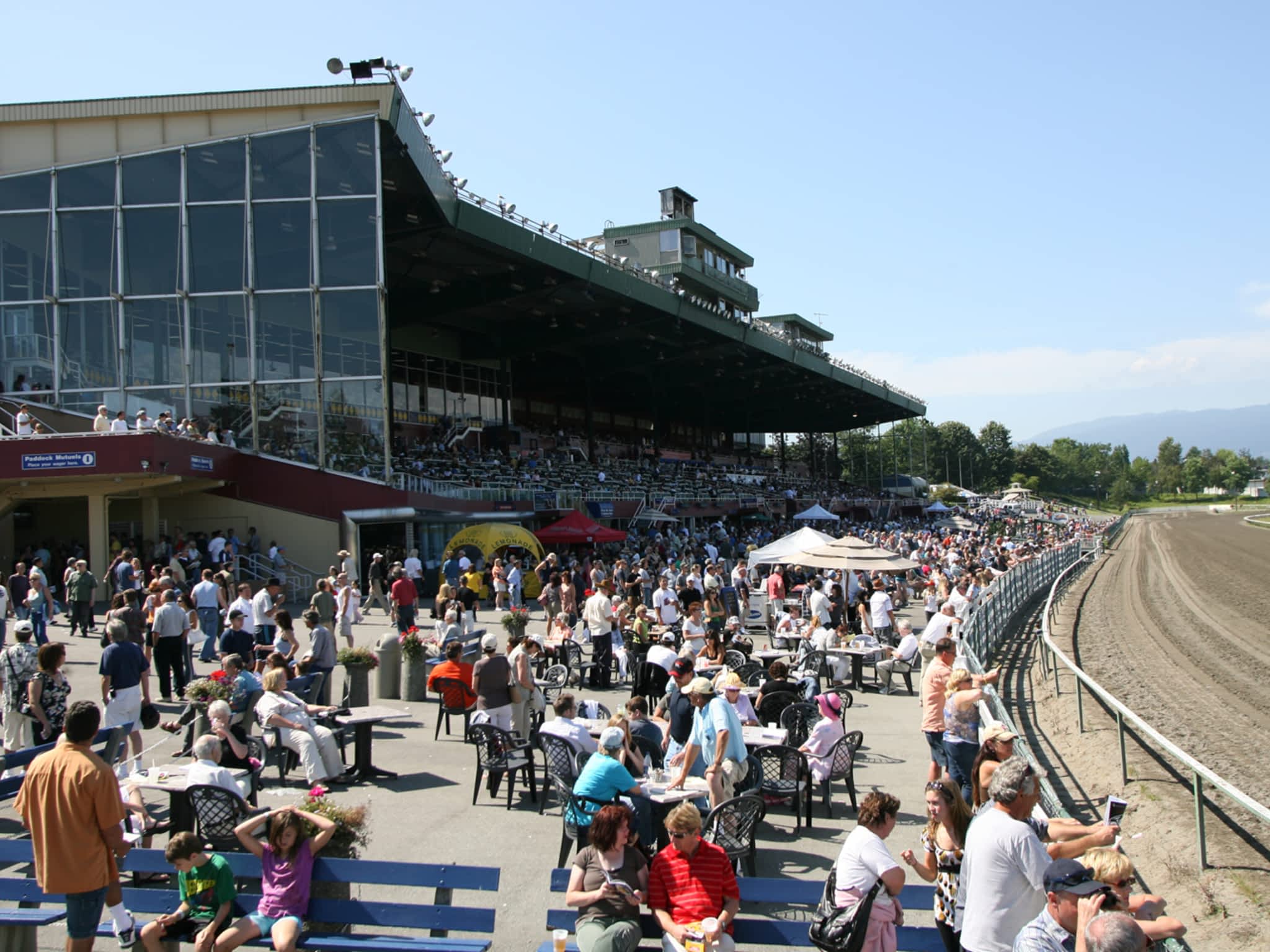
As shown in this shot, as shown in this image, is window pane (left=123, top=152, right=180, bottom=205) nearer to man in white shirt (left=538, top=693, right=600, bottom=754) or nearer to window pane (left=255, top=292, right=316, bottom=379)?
window pane (left=255, top=292, right=316, bottom=379)

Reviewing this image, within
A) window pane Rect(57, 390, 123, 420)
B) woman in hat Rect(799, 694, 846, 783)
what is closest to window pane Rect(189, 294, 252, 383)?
window pane Rect(57, 390, 123, 420)

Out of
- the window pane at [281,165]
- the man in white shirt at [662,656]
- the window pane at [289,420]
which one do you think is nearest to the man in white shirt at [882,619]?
the man in white shirt at [662,656]

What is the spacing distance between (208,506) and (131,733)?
19.4 metres

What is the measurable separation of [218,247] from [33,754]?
22.4 metres

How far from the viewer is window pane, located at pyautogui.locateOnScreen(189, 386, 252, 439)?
2673 cm

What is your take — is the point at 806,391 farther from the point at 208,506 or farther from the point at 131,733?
the point at 131,733

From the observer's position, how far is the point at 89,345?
27266 mm

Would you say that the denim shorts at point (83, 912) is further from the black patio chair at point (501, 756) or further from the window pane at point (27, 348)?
the window pane at point (27, 348)

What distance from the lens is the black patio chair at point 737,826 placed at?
642cm

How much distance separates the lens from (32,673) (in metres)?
8.50

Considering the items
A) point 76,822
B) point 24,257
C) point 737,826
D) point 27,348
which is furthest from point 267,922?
point 24,257

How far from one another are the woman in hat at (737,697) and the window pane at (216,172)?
23880 mm

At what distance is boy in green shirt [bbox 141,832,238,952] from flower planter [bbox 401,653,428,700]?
7.48m

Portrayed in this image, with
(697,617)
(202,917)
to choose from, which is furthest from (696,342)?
(202,917)
